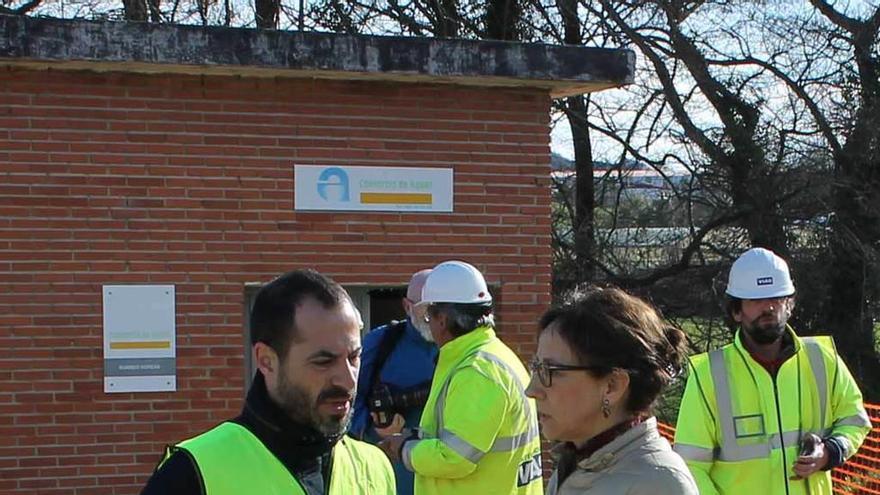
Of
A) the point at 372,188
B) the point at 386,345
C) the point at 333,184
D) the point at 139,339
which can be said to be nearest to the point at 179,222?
the point at 139,339

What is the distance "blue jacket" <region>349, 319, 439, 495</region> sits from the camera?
487 cm

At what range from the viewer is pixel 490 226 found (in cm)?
729

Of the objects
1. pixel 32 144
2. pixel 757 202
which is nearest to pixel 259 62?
pixel 32 144

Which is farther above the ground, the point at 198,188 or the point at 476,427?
the point at 198,188

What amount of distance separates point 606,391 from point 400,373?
98.6 inches

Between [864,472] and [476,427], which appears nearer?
[476,427]

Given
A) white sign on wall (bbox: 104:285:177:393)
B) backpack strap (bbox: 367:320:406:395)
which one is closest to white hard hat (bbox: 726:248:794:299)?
backpack strap (bbox: 367:320:406:395)

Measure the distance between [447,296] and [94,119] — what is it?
3330 mm

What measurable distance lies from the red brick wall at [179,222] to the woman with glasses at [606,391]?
4532 millimetres

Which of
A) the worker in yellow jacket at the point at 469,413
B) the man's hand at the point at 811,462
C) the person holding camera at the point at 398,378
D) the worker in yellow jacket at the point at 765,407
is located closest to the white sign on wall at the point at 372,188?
the person holding camera at the point at 398,378

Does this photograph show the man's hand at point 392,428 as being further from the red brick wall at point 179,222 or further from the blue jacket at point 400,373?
the red brick wall at point 179,222

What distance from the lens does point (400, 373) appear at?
4.95m

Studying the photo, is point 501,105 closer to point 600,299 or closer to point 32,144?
point 32,144

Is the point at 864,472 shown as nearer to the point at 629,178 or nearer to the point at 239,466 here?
the point at 629,178
